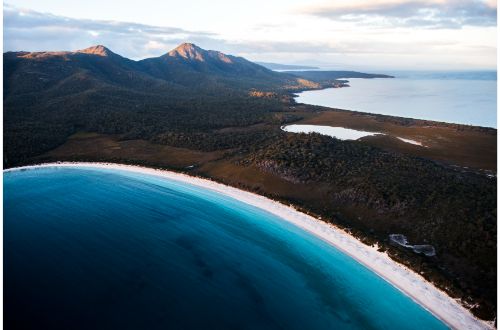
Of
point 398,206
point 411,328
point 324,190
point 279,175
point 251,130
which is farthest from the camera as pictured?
point 251,130

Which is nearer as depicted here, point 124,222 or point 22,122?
point 124,222

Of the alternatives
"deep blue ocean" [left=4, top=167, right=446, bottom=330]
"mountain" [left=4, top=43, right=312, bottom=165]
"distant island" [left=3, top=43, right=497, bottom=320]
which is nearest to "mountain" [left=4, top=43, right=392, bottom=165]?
"mountain" [left=4, top=43, right=312, bottom=165]

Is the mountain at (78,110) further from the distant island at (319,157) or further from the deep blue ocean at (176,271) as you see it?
the deep blue ocean at (176,271)

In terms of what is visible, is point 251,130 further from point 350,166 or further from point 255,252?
point 255,252

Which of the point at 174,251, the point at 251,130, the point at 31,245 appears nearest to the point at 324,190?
the point at 174,251

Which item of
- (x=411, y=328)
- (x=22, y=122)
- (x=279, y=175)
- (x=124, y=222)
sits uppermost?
(x=22, y=122)

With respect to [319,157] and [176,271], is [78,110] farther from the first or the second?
[176,271]

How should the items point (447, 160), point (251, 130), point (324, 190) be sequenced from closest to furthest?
point (324, 190), point (447, 160), point (251, 130)

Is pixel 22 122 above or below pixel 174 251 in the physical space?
above
